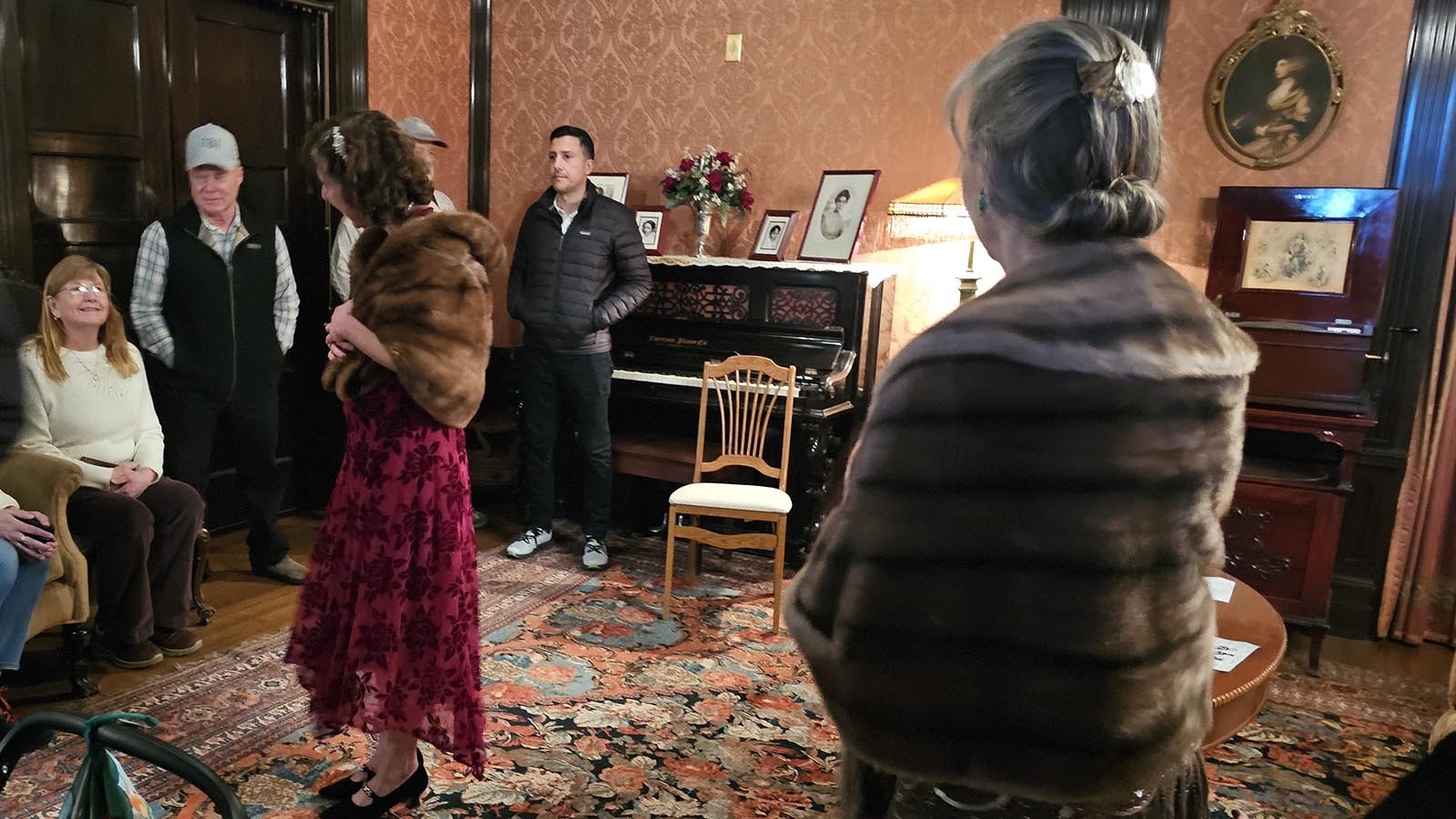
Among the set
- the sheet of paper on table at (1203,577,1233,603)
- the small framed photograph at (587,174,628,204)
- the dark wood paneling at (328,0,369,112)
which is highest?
the dark wood paneling at (328,0,369,112)

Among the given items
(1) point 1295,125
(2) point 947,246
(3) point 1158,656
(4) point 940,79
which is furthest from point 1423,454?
(3) point 1158,656

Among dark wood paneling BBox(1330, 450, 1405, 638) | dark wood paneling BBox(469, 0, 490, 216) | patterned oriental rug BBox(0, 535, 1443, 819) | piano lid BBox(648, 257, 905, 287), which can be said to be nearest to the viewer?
patterned oriental rug BBox(0, 535, 1443, 819)

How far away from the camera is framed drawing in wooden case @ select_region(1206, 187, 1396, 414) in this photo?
125 inches

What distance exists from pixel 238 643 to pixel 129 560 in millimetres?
432

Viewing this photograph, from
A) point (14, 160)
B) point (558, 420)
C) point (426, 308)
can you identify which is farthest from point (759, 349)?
point (14, 160)

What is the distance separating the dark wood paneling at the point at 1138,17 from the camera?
3.61 metres

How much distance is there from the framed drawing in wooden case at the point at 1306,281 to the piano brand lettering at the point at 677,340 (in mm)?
2000

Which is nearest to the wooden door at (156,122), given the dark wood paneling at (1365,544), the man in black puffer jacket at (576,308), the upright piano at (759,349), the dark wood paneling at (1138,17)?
the man in black puffer jacket at (576,308)

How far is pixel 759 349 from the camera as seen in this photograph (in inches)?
157

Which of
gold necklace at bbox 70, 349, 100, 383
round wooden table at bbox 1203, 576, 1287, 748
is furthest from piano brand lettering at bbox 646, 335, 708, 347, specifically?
round wooden table at bbox 1203, 576, 1287, 748

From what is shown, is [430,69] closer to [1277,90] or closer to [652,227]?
[652,227]

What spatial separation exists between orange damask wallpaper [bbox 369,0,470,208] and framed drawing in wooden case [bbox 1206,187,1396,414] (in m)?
3.52

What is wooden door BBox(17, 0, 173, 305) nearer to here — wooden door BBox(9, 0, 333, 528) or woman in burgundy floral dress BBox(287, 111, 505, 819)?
wooden door BBox(9, 0, 333, 528)

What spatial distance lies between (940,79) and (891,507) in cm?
362
